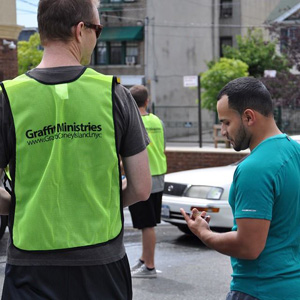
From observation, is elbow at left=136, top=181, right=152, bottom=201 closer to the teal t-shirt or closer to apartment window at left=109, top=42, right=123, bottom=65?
the teal t-shirt

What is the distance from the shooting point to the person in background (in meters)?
2.69

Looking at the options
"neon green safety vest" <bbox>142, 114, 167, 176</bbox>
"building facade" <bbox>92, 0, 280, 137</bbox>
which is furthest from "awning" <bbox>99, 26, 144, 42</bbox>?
"neon green safety vest" <bbox>142, 114, 167, 176</bbox>

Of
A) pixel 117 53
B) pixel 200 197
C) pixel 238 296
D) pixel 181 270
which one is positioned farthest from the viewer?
pixel 117 53

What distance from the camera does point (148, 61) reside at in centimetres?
3909

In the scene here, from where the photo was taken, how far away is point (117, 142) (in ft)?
8.70

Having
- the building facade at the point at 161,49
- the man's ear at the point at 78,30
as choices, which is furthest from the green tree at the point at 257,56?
the man's ear at the point at 78,30

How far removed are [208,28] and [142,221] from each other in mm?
40934

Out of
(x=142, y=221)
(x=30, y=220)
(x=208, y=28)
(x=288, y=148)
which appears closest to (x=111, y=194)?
(x=30, y=220)

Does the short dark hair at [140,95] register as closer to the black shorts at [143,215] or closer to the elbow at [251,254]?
the black shorts at [143,215]

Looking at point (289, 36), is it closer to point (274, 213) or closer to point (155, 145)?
point (155, 145)

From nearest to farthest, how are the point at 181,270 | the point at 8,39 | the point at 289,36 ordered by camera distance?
1. the point at 181,270
2. the point at 8,39
3. the point at 289,36

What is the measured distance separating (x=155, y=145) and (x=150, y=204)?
635mm

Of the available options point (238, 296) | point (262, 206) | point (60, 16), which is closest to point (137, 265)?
point (238, 296)

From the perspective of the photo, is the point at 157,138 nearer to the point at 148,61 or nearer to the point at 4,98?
the point at 4,98
